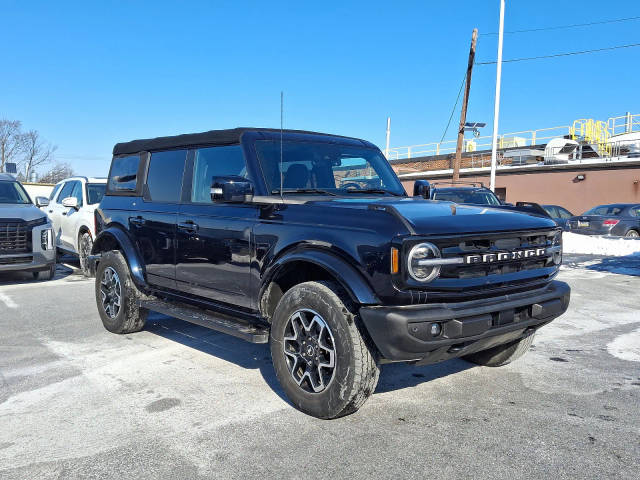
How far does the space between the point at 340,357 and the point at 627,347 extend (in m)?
3.54

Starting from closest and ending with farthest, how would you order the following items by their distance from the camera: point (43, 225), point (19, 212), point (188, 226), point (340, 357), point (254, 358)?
point (340, 357)
point (188, 226)
point (254, 358)
point (19, 212)
point (43, 225)

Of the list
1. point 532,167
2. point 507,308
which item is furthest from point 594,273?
point 532,167

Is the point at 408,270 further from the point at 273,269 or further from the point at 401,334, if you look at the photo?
the point at 273,269

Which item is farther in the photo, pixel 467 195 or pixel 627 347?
pixel 467 195

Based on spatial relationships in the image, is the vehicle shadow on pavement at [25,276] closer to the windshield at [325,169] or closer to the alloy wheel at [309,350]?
the windshield at [325,169]

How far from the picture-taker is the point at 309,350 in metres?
3.56

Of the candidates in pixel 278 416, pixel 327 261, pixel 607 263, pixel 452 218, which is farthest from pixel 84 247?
pixel 607 263

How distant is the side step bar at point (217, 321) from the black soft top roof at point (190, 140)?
4.68 ft

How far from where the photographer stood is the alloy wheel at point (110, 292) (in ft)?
18.6

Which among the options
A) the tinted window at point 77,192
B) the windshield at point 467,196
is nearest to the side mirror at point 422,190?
the windshield at point 467,196

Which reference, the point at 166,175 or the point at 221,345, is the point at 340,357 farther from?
the point at 166,175

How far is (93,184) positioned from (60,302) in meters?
4.20

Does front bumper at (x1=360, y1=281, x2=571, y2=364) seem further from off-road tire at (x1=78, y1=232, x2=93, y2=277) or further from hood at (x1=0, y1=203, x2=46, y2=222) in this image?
off-road tire at (x1=78, y1=232, x2=93, y2=277)

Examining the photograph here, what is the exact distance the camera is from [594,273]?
1088 centimetres
